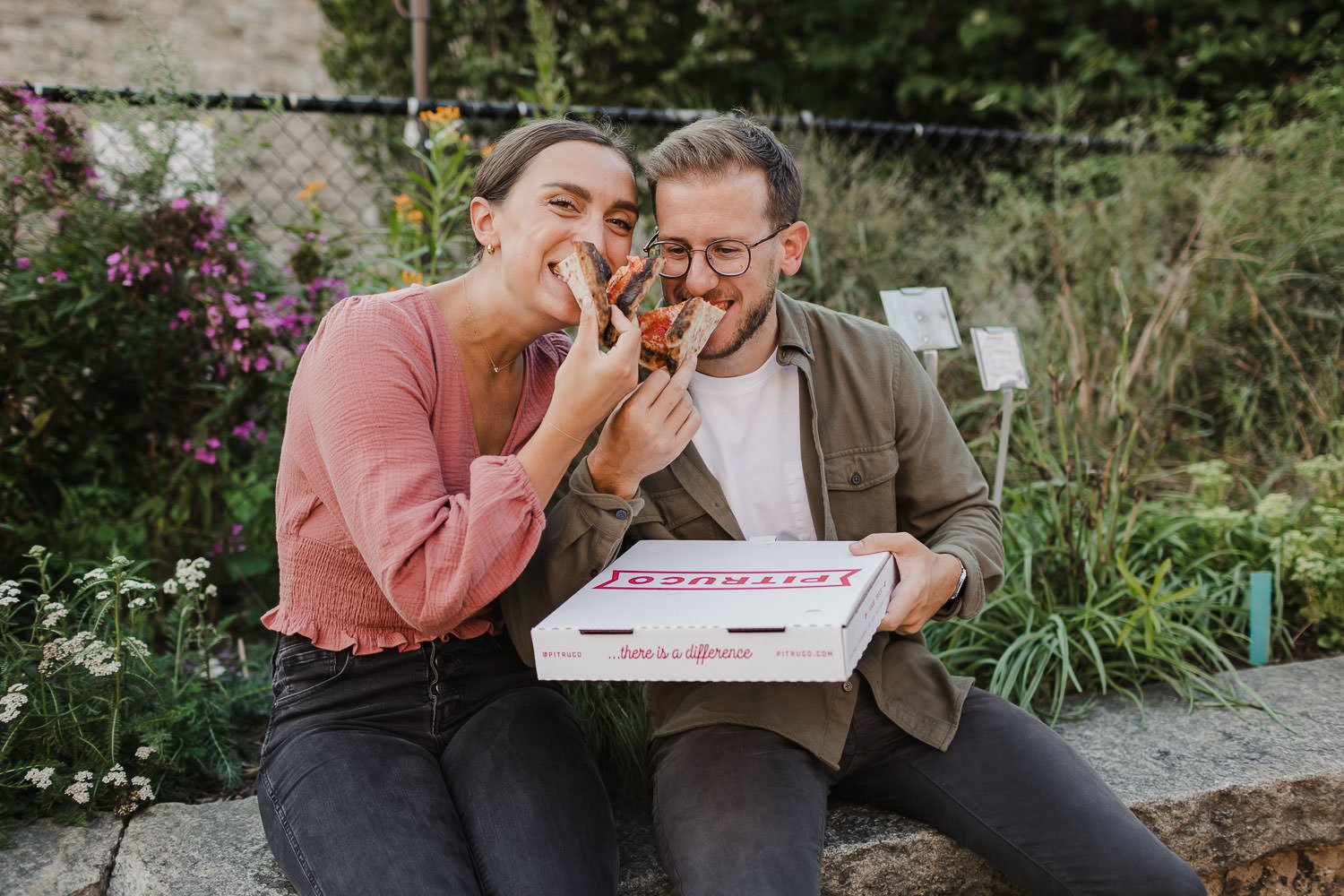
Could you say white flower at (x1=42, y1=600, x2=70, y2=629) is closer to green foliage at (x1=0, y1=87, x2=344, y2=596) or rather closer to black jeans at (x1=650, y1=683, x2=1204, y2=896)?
green foliage at (x1=0, y1=87, x2=344, y2=596)

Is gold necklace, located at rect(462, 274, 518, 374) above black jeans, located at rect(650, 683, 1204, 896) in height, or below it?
above

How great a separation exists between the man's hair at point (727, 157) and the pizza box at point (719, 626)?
0.86 m

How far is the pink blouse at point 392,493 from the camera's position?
5.60 feet

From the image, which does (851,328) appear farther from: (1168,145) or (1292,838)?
(1168,145)

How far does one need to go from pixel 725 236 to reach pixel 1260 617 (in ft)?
6.83

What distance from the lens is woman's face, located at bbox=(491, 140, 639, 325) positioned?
2.04 metres

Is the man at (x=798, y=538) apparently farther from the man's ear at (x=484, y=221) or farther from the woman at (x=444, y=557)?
the man's ear at (x=484, y=221)

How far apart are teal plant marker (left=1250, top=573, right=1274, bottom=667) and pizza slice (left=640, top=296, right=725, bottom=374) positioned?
202 centimetres

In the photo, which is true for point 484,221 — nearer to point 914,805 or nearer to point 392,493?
point 392,493

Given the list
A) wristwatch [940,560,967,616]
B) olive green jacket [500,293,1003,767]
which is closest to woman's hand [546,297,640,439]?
olive green jacket [500,293,1003,767]

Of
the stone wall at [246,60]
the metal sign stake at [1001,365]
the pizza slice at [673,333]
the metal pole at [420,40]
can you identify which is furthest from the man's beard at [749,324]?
the stone wall at [246,60]

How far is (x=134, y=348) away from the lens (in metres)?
3.52

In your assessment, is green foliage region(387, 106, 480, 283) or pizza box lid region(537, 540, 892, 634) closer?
pizza box lid region(537, 540, 892, 634)

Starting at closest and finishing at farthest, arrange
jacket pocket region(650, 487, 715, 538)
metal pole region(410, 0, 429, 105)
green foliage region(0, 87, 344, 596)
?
1. jacket pocket region(650, 487, 715, 538)
2. green foliage region(0, 87, 344, 596)
3. metal pole region(410, 0, 429, 105)
